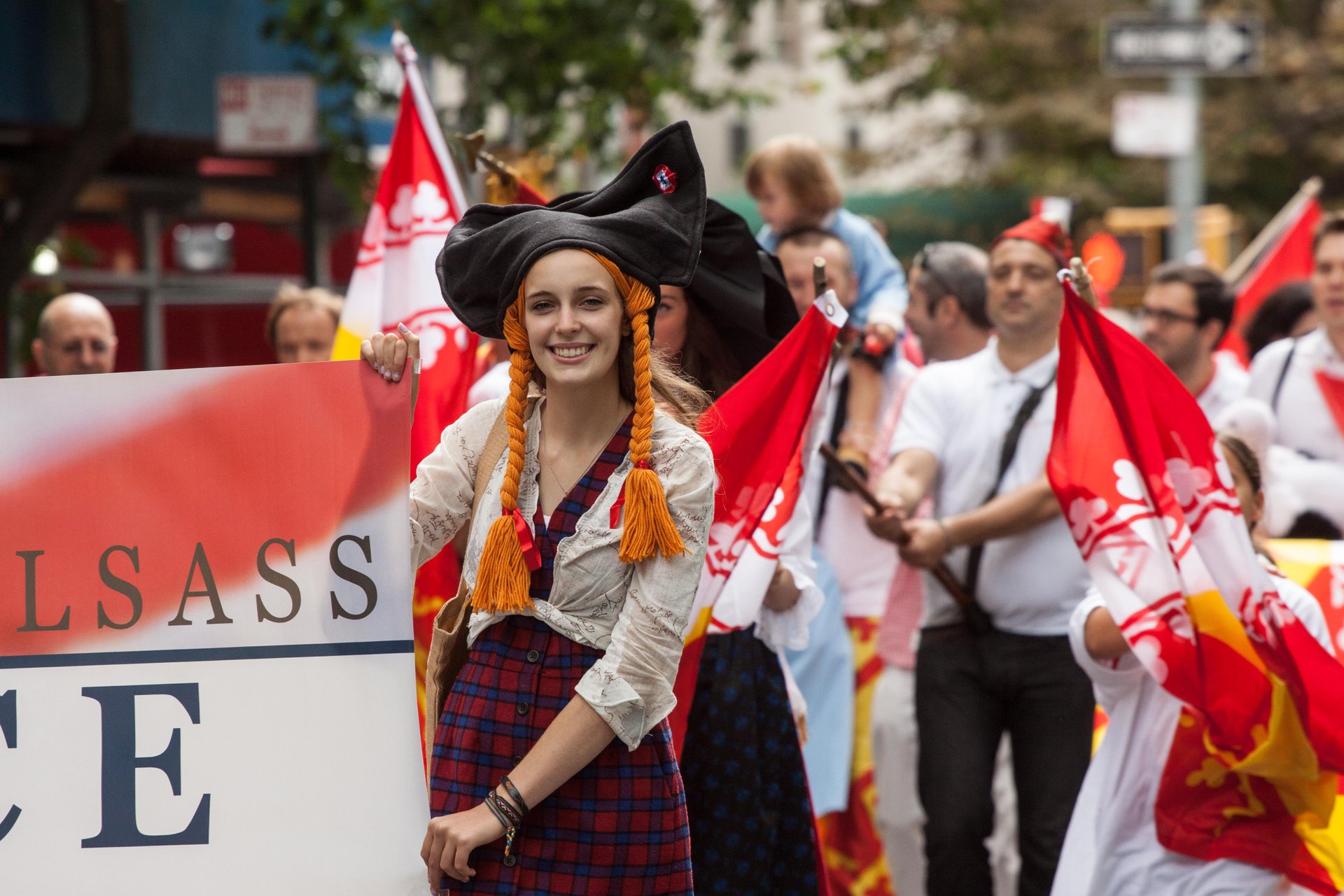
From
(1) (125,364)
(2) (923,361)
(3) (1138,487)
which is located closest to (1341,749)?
(3) (1138,487)

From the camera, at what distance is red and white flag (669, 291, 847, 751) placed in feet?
13.7

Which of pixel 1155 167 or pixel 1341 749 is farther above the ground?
pixel 1155 167

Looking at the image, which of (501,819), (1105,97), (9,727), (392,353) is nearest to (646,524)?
(501,819)

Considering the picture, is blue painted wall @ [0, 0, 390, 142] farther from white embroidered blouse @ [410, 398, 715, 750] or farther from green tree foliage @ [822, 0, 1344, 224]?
green tree foliage @ [822, 0, 1344, 224]

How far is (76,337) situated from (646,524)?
12.2 feet

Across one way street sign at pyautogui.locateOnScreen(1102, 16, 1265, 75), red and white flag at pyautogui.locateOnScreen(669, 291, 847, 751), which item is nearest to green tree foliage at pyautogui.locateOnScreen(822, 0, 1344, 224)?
one way street sign at pyautogui.locateOnScreen(1102, 16, 1265, 75)

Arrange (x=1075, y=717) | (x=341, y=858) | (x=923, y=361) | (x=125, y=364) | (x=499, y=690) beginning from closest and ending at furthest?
(x=499, y=690) < (x=341, y=858) < (x=1075, y=717) < (x=923, y=361) < (x=125, y=364)

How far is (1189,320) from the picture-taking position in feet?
20.9

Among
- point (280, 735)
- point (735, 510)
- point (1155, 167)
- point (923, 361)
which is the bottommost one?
point (280, 735)

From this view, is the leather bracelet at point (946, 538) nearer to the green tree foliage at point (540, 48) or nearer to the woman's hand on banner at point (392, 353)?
the woman's hand on banner at point (392, 353)

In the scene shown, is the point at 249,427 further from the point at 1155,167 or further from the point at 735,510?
the point at 1155,167

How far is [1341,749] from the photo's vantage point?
12.6 ft

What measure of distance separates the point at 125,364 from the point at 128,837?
9.31 metres

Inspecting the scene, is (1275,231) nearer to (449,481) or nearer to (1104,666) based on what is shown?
(1104,666)
